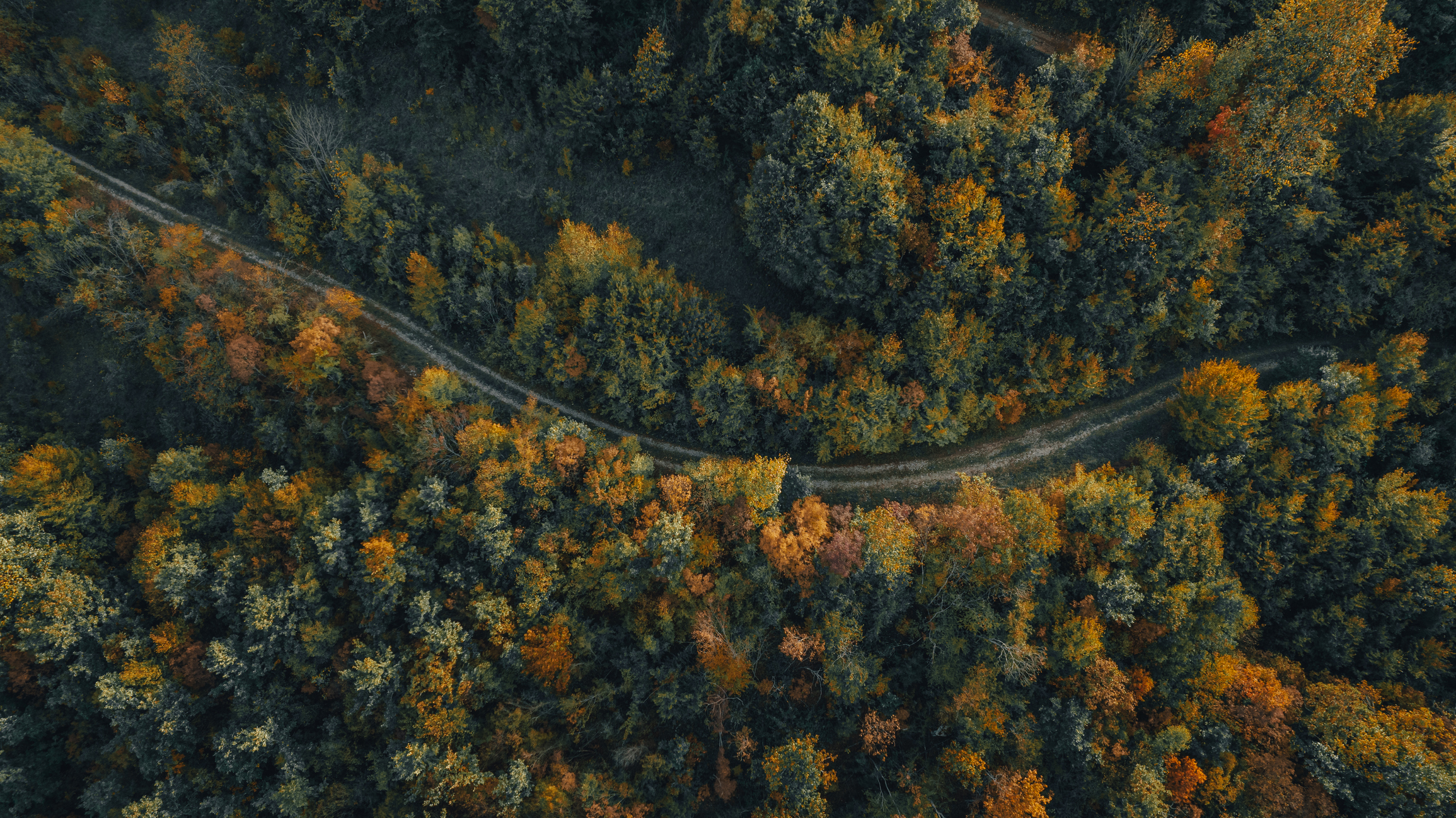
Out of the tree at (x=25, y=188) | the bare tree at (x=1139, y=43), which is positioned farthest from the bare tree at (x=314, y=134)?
the bare tree at (x=1139, y=43)

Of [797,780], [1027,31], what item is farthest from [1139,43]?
[797,780]

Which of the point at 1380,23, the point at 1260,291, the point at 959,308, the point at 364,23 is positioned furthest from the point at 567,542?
the point at 1380,23

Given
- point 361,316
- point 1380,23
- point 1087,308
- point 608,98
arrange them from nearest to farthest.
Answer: point 1380,23 → point 1087,308 → point 608,98 → point 361,316

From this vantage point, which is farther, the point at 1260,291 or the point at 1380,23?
the point at 1260,291

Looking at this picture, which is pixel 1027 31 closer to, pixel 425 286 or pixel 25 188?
pixel 425 286

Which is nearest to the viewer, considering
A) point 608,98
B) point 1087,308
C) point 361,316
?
point 1087,308

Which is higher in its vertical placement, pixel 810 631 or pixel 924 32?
pixel 924 32

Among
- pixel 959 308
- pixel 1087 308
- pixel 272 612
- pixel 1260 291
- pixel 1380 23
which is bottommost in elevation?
pixel 272 612

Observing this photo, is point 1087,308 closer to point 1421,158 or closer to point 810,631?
point 1421,158
